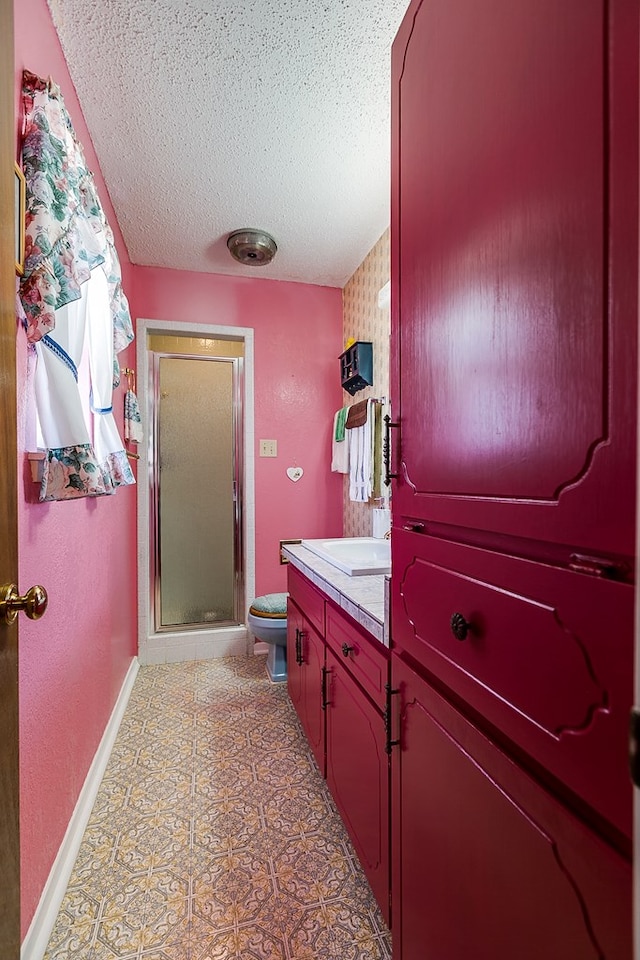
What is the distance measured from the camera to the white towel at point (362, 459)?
229 cm

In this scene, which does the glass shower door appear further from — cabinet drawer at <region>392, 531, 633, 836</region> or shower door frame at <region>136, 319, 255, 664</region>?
cabinet drawer at <region>392, 531, 633, 836</region>

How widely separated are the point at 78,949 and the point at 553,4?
2.04 meters

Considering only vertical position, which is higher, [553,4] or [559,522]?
[553,4]

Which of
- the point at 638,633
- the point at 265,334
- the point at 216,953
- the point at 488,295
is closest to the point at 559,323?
the point at 488,295

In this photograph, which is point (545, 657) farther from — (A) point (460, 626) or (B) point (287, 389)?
(B) point (287, 389)

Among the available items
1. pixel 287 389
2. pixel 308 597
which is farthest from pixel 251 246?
pixel 308 597

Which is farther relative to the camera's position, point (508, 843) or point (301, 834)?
point (301, 834)

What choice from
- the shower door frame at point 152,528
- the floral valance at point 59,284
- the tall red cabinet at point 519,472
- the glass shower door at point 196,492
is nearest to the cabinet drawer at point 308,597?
the tall red cabinet at point 519,472

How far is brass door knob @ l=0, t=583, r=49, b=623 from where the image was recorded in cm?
70

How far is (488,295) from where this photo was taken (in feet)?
1.99

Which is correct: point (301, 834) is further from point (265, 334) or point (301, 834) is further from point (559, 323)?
point (265, 334)

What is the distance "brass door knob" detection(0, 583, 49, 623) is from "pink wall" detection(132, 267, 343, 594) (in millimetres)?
2159

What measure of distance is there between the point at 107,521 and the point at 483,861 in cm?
183

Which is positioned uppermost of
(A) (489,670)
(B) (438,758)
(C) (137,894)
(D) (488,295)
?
(D) (488,295)
